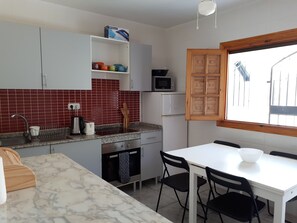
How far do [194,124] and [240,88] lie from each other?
2.98ft

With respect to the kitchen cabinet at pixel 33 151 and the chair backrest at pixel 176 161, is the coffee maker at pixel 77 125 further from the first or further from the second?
the chair backrest at pixel 176 161

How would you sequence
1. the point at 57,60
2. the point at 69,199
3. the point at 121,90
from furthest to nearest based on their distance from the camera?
the point at 121,90 < the point at 57,60 < the point at 69,199

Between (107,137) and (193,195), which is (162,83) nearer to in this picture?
(107,137)

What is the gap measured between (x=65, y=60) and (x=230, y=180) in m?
2.22

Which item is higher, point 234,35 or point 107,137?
point 234,35

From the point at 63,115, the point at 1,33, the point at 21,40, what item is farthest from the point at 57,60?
the point at 63,115

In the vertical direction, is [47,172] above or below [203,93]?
below

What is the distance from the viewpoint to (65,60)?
2719mm

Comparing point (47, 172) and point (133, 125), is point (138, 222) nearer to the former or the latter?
point (47, 172)

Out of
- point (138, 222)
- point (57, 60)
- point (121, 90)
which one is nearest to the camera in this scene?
point (138, 222)

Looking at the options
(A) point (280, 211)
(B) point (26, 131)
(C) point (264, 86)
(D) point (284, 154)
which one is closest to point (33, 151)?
(B) point (26, 131)

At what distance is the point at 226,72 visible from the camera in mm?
3184

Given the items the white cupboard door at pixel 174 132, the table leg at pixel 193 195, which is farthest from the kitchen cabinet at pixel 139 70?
the table leg at pixel 193 195

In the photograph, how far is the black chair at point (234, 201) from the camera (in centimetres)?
175
